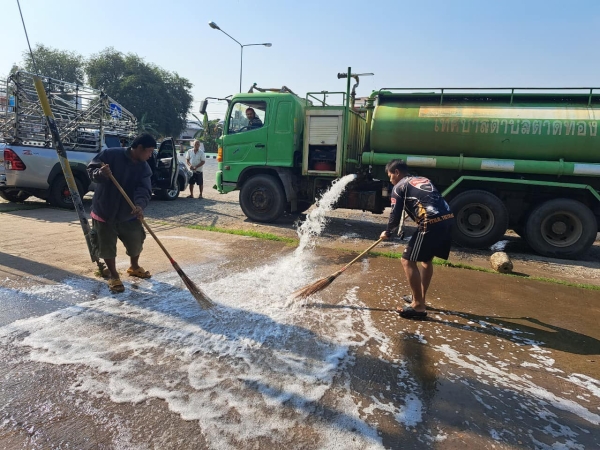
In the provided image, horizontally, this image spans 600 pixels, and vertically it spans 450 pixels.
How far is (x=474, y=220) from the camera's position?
723 centimetres

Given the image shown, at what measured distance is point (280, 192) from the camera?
8695 millimetres

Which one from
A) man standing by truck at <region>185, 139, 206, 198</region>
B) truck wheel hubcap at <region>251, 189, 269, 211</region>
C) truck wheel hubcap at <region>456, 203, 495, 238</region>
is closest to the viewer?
truck wheel hubcap at <region>456, 203, 495, 238</region>

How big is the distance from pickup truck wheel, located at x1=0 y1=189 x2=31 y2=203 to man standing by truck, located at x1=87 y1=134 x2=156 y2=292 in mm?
6605

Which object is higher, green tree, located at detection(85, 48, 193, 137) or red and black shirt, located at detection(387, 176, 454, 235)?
green tree, located at detection(85, 48, 193, 137)

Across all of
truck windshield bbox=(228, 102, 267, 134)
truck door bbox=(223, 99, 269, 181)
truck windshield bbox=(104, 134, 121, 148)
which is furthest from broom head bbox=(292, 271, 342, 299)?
truck windshield bbox=(104, 134, 121, 148)

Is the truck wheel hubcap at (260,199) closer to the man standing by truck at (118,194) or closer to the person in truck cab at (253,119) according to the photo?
the person in truck cab at (253,119)

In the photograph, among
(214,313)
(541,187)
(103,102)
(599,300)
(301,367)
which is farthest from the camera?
(103,102)

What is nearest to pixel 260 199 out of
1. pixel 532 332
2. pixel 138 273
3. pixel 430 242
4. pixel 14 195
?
pixel 138 273

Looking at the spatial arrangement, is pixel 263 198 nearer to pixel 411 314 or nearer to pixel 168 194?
pixel 168 194

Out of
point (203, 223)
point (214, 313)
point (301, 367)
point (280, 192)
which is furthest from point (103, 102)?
point (301, 367)

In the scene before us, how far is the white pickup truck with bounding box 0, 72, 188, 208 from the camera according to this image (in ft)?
27.0

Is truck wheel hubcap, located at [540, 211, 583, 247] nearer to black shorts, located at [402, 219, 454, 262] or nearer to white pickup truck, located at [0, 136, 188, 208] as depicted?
black shorts, located at [402, 219, 454, 262]

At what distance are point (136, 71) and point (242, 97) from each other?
37.0 meters

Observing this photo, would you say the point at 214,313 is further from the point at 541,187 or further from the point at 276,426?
the point at 541,187
